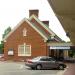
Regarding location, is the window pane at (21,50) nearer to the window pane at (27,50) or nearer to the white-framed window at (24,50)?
the white-framed window at (24,50)

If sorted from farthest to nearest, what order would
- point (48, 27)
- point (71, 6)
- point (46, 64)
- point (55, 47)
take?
point (48, 27) → point (55, 47) → point (46, 64) → point (71, 6)

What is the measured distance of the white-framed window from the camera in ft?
214

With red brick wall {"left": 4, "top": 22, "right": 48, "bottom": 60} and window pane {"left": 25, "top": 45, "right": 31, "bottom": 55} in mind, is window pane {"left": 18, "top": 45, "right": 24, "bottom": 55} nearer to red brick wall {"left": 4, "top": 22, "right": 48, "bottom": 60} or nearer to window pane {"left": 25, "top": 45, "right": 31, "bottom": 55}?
red brick wall {"left": 4, "top": 22, "right": 48, "bottom": 60}

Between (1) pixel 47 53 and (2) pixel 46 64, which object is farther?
(1) pixel 47 53

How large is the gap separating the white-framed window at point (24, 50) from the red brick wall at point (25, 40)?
0.53m

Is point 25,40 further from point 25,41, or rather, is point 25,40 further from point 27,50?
point 27,50

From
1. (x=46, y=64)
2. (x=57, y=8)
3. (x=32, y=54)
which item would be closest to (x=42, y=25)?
(x=32, y=54)

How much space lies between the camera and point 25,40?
6619 centimetres

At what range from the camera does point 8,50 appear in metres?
66.4

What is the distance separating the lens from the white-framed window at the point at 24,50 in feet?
214

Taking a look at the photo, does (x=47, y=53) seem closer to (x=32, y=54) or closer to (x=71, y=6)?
(x=32, y=54)

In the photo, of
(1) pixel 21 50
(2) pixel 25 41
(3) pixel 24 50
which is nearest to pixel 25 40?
(2) pixel 25 41

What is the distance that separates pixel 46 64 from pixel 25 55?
22.9m

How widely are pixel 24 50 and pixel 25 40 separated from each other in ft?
5.90
